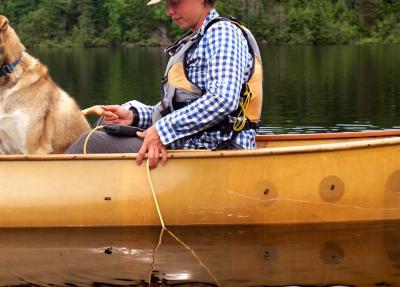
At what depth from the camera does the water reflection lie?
21.5 ft

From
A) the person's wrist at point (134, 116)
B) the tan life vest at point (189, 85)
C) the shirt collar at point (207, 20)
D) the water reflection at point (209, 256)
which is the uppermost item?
the shirt collar at point (207, 20)

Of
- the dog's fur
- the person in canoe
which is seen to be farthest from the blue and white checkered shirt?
the dog's fur

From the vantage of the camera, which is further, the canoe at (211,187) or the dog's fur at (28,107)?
the dog's fur at (28,107)

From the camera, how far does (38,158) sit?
7.55m

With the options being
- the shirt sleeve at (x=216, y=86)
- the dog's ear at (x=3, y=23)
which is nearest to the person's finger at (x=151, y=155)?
the shirt sleeve at (x=216, y=86)

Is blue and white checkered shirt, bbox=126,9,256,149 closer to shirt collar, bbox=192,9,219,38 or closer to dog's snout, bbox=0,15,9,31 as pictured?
shirt collar, bbox=192,9,219,38

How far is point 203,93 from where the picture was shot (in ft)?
24.0

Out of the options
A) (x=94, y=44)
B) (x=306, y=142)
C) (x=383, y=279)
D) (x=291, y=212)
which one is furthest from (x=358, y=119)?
(x=94, y=44)

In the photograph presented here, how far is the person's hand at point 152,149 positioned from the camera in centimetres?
728

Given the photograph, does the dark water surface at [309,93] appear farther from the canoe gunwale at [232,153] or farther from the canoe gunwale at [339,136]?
the canoe gunwale at [232,153]

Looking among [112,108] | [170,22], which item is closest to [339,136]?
[112,108]

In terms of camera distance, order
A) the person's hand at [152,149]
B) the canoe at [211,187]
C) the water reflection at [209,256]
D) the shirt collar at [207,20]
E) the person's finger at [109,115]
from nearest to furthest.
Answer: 1. the water reflection at [209,256]
2. the shirt collar at [207,20]
3. the person's hand at [152,149]
4. the canoe at [211,187]
5. the person's finger at [109,115]

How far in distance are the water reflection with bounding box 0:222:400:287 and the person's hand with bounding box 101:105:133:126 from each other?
104 cm

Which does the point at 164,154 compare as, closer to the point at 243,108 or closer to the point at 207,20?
the point at 243,108
